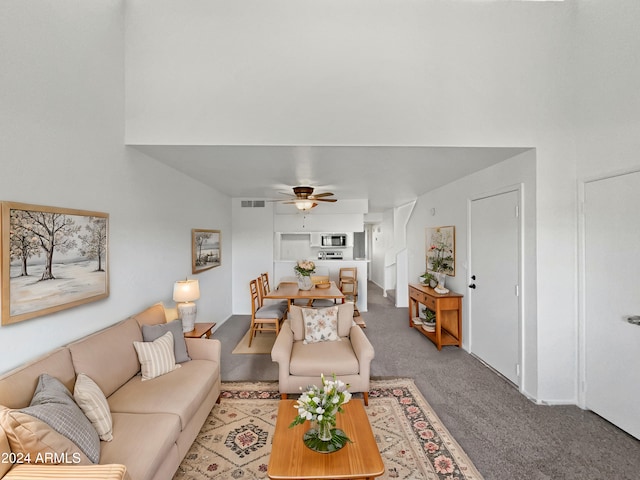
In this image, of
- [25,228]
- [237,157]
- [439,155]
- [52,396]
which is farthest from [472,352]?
[25,228]

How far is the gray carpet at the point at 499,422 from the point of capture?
201 cm

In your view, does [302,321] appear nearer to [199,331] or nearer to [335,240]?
[199,331]

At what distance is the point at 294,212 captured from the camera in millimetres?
6344

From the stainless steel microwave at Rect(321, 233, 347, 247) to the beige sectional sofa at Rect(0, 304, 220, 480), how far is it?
4.25 meters

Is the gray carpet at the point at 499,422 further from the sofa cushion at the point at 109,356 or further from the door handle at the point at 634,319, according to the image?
the sofa cushion at the point at 109,356

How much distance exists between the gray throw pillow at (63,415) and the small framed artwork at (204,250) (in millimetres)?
2672

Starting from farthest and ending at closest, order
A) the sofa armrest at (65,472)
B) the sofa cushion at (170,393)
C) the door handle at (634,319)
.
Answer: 1. the door handle at (634,319)
2. the sofa cushion at (170,393)
3. the sofa armrest at (65,472)

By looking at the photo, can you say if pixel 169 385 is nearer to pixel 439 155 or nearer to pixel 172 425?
pixel 172 425

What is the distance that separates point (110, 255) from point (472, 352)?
434cm

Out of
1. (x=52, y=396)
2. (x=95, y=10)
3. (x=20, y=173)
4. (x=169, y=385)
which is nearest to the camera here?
(x=52, y=396)

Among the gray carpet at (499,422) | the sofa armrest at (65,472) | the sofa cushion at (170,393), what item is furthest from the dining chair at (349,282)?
the sofa armrest at (65,472)

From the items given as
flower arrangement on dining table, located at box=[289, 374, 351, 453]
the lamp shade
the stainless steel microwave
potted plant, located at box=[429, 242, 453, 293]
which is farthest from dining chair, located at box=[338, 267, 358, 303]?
flower arrangement on dining table, located at box=[289, 374, 351, 453]

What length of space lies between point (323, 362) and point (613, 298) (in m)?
2.53

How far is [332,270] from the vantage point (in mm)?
6430
